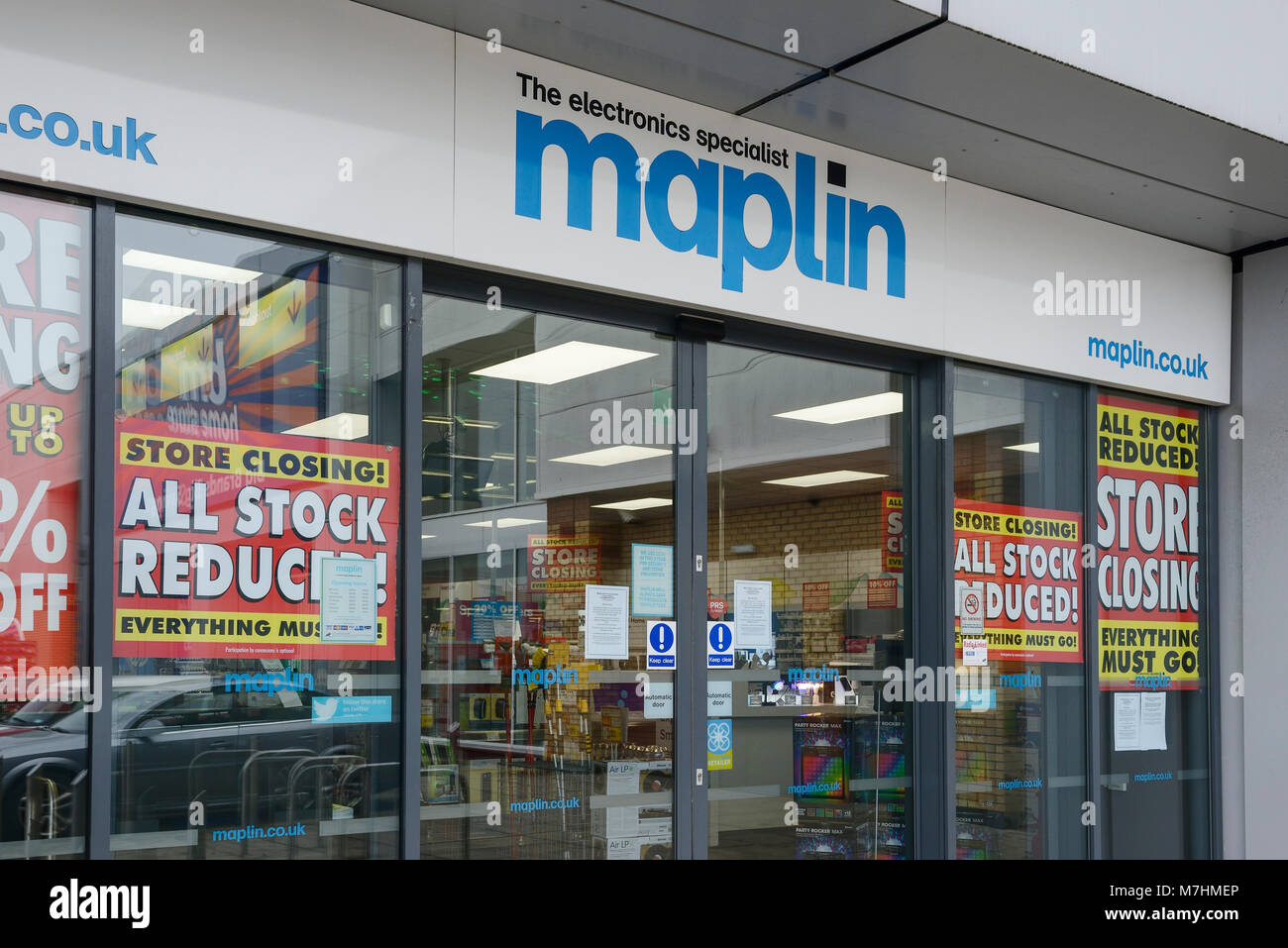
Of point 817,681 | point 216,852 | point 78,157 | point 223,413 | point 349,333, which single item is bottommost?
point 216,852

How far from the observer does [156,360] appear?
3980mm

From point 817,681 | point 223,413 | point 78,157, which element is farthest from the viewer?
point 817,681

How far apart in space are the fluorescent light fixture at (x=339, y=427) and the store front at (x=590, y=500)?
0.04 ft

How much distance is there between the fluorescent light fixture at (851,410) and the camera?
5.78 metres

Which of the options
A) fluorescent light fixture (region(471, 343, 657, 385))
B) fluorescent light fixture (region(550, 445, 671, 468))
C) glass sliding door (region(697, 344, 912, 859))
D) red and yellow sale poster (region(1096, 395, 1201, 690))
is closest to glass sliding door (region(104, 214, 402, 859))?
fluorescent light fixture (region(471, 343, 657, 385))

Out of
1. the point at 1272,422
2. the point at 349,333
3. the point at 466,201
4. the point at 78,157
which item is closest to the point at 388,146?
the point at 466,201

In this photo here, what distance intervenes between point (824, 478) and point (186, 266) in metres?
3.07

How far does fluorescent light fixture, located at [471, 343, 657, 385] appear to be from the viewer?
4.89 meters

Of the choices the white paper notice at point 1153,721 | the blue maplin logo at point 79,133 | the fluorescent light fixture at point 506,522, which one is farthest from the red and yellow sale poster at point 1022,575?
the blue maplin logo at point 79,133

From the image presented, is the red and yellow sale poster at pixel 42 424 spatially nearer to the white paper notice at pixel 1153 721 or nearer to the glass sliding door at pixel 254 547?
the glass sliding door at pixel 254 547

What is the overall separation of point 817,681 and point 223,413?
118 inches
